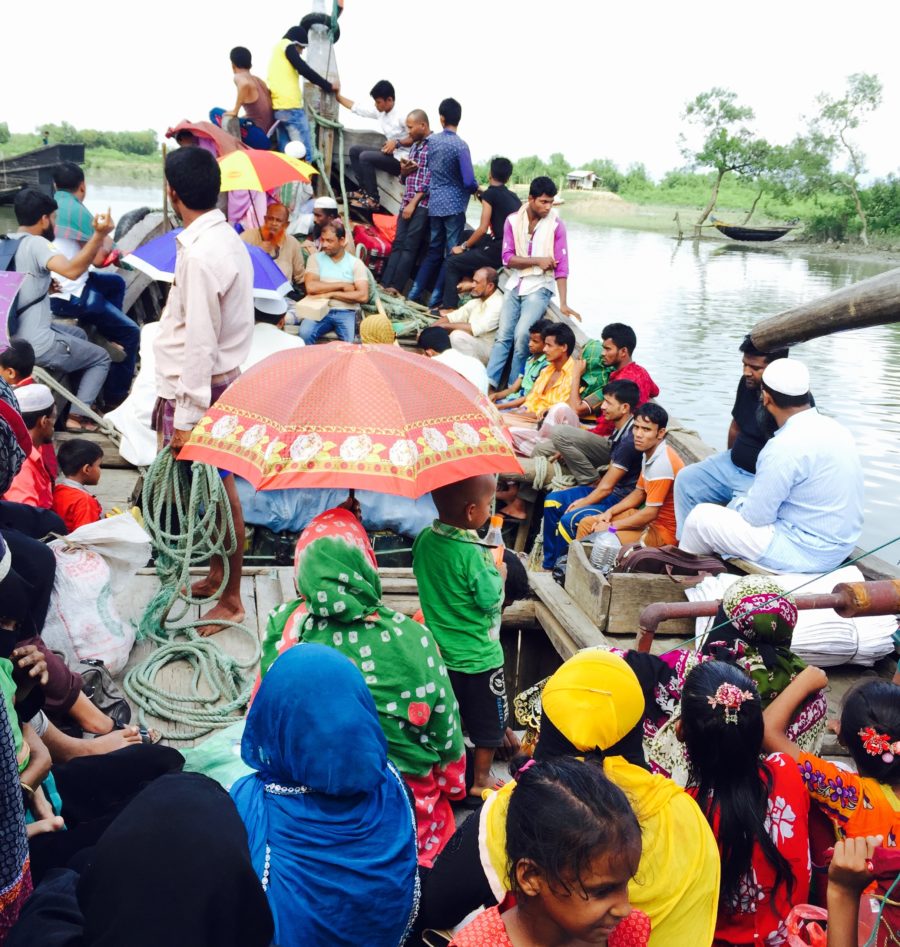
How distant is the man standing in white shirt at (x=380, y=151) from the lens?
31.0 ft

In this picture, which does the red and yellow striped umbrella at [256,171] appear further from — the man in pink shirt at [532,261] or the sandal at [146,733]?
the sandal at [146,733]

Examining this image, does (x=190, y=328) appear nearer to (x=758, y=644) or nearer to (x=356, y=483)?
(x=356, y=483)

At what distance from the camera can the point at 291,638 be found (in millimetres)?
2357

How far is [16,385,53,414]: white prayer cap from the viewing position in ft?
12.7

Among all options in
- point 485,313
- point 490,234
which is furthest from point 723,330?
point 485,313

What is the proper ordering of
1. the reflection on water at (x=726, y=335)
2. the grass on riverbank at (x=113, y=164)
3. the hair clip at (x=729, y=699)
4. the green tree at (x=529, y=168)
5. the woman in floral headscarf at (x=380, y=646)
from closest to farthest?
the hair clip at (x=729, y=699) < the woman in floral headscarf at (x=380, y=646) < the reflection on water at (x=726, y=335) < the grass on riverbank at (x=113, y=164) < the green tree at (x=529, y=168)

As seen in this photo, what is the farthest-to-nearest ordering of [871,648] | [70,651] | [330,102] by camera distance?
[330,102] → [871,648] → [70,651]

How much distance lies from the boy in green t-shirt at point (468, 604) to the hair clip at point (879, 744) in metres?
1.03

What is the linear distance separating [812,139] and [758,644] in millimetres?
42901

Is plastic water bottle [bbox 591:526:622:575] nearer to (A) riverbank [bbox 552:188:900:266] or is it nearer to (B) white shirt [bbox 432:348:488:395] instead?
(B) white shirt [bbox 432:348:488:395]

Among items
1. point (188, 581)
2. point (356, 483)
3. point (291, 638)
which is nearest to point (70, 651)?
point (188, 581)

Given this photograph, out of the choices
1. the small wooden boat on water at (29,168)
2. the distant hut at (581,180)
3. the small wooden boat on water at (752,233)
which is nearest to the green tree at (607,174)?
the distant hut at (581,180)

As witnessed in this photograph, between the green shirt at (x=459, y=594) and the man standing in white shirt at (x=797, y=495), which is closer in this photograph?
the green shirt at (x=459, y=594)

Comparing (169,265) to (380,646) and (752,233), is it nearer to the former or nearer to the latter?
(380,646)
